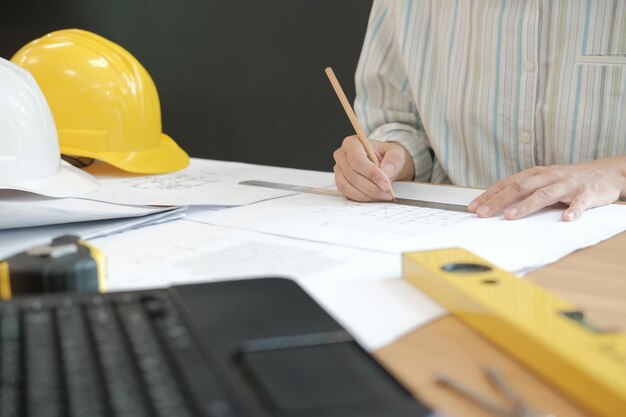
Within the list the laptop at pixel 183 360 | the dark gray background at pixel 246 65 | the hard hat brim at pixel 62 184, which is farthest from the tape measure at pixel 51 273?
the dark gray background at pixel 246 65

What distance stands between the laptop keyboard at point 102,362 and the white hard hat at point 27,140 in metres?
0.51

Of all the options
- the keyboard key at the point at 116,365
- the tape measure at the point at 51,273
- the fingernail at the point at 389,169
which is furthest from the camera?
the fingernail at the point at 389,169

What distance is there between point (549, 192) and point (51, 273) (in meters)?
0.60

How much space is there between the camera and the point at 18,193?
90 cm

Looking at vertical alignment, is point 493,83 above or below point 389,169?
above

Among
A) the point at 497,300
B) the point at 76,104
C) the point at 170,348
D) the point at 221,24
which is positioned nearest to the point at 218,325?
the point at 170,348

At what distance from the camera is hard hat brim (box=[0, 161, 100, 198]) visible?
89cm

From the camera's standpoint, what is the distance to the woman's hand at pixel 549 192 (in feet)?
2.72

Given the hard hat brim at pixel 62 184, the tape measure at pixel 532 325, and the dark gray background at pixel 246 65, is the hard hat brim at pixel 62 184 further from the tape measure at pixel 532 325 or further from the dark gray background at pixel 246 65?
the dark gray background at pixel 246 65

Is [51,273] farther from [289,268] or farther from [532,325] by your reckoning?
[532,325]

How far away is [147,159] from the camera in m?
1.28

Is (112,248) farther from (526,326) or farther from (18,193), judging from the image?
(526,326)

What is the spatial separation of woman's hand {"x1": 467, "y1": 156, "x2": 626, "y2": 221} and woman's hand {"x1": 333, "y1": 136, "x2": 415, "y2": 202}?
0.46ft

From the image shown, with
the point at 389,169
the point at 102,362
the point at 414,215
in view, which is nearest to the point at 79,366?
the point at 102,362
